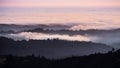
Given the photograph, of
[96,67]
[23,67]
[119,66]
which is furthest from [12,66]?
[119,66]

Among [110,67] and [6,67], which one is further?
[6,67]

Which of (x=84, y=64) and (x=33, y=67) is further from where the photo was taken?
(x=33, y=67)

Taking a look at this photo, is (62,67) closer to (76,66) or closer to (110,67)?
(76,66)

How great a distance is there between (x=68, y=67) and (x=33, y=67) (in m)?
24.3

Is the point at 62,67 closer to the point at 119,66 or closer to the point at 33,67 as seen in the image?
the point at 33,67

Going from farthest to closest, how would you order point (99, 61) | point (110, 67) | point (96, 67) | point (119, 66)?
1. point (99, 61)
2. point (96, 67)
3. point (110, 67)
4. point (119, 66)

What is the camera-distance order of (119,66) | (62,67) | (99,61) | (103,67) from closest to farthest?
(119,66)
(103,67)
(99,61)
(62,67)

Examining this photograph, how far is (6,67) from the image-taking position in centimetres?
18675

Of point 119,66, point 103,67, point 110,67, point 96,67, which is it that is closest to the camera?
point 119,66

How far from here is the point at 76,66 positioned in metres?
182

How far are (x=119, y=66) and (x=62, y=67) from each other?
228 feet

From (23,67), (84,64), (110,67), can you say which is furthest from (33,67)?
(110,67)

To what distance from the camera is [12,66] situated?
19875 centimetres

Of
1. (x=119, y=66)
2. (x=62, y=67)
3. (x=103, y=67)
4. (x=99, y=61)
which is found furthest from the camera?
(x=62, y=67)
